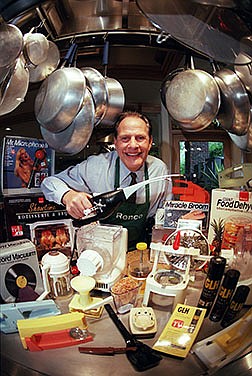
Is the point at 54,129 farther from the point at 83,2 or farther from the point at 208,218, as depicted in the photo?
the point at 208,218

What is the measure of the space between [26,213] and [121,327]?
0.31m

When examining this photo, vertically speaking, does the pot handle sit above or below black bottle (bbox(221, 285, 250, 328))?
above

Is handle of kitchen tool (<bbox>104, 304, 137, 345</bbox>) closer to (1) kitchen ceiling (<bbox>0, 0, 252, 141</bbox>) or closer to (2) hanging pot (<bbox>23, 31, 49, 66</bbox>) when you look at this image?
(1) kitchen ceiling (<bbox>0, 0, 252, 141</bbox>)

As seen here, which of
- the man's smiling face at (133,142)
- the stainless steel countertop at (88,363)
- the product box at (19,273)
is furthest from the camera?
the man's smiling face at (133,142)

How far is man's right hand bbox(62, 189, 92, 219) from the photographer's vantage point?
753mm

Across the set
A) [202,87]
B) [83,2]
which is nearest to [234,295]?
[202,87]

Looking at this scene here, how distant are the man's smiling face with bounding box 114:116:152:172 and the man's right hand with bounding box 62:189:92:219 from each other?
0.39 feet

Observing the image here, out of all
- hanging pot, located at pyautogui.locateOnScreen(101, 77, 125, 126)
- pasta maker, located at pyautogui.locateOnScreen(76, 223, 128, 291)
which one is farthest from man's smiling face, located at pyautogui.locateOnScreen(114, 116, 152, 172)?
pasta maker, located at pyautogui.locateOnScreen(76, 223, 128, 291)

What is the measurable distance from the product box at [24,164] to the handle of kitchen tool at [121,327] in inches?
11.5

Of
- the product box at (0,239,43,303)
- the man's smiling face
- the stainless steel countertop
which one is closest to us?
the stainless steel countertop

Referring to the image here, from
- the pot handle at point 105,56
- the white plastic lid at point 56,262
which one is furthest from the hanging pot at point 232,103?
the white plastic lid at point 56,262

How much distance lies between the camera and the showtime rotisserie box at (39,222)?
0.73 m

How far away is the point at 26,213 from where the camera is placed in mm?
743

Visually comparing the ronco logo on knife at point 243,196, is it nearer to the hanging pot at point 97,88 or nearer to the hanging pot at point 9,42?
the hanging pot at point 97,88
